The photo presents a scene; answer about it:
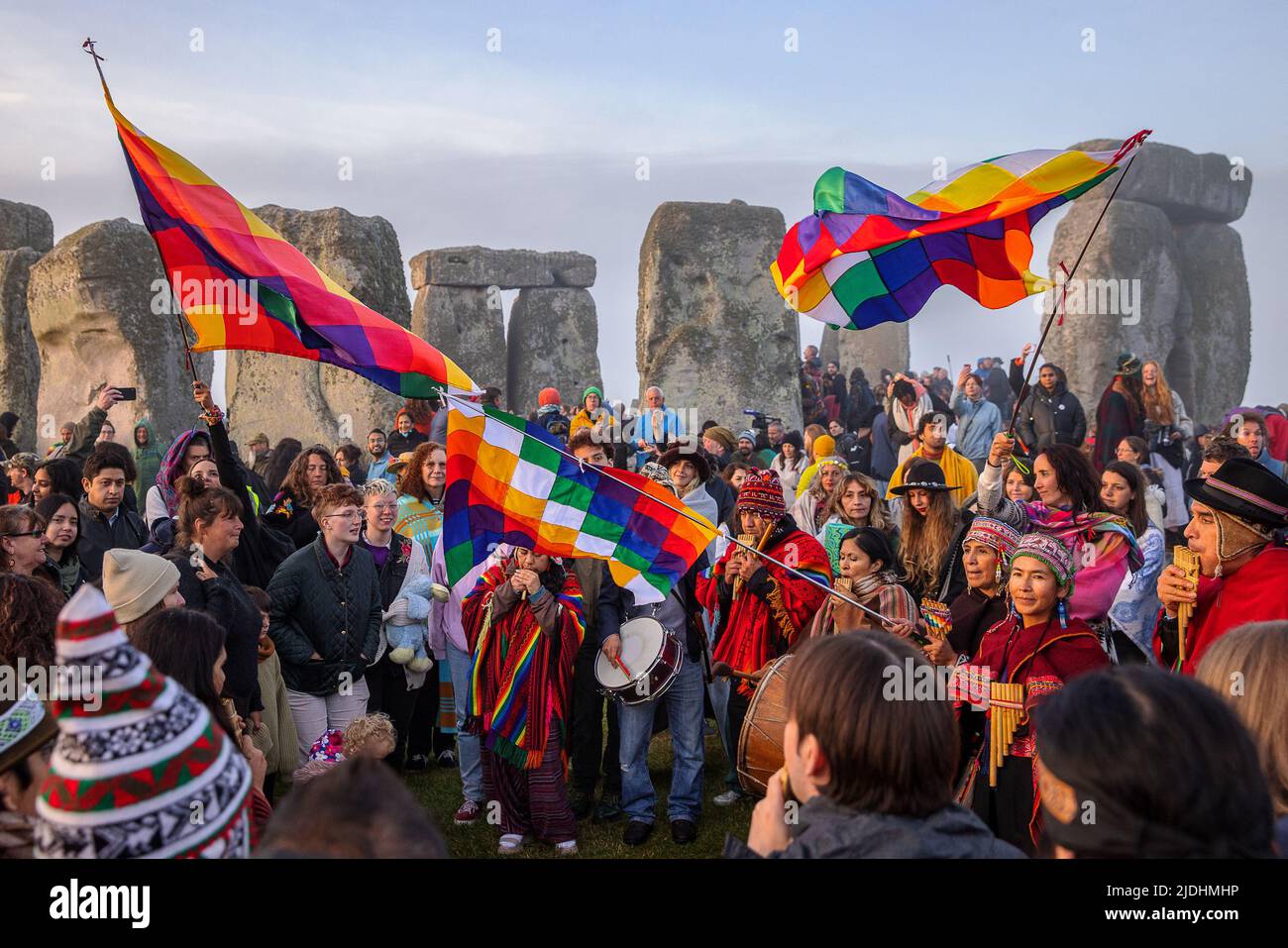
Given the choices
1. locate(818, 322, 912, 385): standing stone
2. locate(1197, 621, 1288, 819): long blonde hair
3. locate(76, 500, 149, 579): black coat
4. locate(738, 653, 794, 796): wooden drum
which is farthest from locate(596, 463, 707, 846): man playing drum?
locate(818, 322, 912, 385): standing stone

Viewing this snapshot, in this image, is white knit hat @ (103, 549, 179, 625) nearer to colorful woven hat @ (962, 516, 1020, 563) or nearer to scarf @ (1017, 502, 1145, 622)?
colorful woven hat @ (962, 516, 1020, 563)

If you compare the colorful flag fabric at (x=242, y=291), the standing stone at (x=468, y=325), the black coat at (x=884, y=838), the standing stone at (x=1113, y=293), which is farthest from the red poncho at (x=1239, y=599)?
the standing stone at (x=468, y=325)

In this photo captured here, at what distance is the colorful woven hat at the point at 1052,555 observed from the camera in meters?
4.38

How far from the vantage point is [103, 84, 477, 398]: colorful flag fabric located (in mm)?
5223

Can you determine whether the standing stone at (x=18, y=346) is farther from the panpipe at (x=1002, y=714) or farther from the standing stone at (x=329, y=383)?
the panpipe at (x=1002, y=714)

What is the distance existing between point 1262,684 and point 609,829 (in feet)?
14.0

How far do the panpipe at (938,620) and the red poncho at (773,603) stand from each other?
2.44 ft

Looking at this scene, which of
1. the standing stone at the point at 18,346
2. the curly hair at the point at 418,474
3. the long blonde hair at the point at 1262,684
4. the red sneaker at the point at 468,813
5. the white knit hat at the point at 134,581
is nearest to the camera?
the long blonde hair at the point at 1262,684

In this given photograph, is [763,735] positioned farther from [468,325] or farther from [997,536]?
[468,325]

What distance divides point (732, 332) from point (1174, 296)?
9.36m

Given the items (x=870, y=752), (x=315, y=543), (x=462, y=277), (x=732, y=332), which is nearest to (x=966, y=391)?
(x=732, y=332)

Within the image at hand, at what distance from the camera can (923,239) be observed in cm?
617
